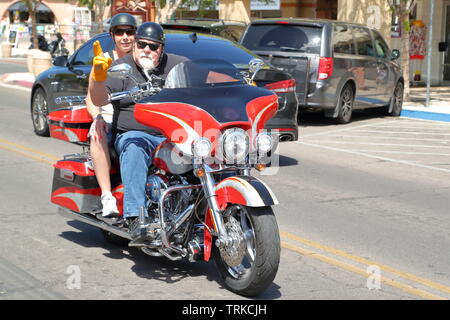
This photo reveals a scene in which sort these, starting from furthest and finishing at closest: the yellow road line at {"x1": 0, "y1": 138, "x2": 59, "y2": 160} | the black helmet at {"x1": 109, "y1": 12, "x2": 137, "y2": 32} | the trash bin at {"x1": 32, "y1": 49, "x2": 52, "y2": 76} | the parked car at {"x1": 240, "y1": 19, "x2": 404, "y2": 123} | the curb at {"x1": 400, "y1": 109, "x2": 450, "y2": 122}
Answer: the trash bin at {"x1": 32, "y1": 49, "x2": 52, "y2": 76} < the curb at {"x1": 400, "y1": 109, "x2": 450, "y2": 122} < the parked car at {"x1": 240, "y1": 19, "x2": 404, "y2": 123} < the yellow road line at {"x1": 0, "y1": 138, "x2": 59, "y2": 160} < the black helmet at {"x1": 109, "y1": 12, "x2": 137, "y2": 32}

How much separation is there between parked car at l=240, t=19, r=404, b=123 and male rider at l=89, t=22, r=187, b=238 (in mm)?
8345

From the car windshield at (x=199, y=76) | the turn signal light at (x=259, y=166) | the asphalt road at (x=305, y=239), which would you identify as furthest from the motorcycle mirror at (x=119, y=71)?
the asphalt road at (x=305, y=239)

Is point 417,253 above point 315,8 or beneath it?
beneath

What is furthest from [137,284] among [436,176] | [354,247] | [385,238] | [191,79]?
[436,176]

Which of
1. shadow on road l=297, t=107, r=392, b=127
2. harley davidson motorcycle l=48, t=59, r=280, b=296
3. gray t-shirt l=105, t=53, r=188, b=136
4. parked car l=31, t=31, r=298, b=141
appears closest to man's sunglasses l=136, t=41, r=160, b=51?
gray t-shirt l=105, t=53, r=188, b=136

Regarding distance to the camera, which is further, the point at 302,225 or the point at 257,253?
the point at 302,225

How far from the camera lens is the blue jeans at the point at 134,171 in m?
5.86

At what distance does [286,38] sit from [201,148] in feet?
33.0

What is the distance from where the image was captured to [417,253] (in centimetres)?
687

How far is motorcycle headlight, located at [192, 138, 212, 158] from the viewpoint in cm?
536

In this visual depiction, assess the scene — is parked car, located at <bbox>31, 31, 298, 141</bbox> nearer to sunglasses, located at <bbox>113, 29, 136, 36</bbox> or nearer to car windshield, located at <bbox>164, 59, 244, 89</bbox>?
sunglasses, located at <bbox>113, 29, 136, 36</bbox>

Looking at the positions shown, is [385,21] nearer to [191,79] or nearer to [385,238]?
[385,238]

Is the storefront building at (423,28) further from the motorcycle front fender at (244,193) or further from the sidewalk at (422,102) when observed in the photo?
the motorcycle front fender at (244,193)

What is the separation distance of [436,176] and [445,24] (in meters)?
15.6
